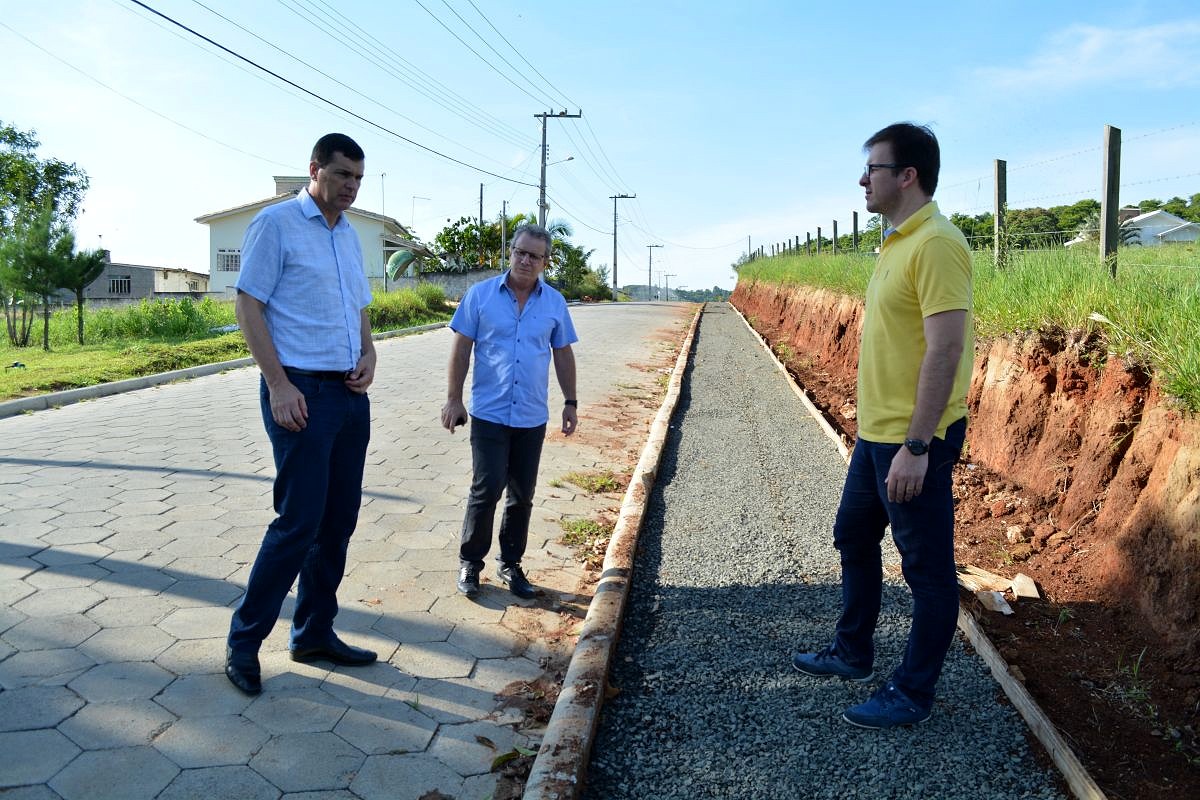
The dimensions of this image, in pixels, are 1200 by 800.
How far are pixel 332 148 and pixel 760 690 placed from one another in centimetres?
267

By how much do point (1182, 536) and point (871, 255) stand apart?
13.4 metres

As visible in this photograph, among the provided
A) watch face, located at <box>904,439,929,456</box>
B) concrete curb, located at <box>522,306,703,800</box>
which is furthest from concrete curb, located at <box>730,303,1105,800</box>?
concrete curb, located at <box>522,306,703,800</box>

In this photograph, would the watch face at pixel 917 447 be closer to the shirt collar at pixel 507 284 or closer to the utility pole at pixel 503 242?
the shirt collar at pixel 507 284

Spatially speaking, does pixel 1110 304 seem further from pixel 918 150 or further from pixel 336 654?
Answer: pixel 336 654

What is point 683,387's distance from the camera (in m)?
11.6

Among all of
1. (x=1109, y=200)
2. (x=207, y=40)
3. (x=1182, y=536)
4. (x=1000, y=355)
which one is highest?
(x=207, y=40)

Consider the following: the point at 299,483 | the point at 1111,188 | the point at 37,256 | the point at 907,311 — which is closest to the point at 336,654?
the point at 299,483

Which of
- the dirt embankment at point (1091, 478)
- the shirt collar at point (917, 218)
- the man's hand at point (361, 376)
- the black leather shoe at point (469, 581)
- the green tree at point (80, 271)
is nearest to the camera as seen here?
the shirt collar at point (917, 218)

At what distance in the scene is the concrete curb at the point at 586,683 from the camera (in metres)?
2.62

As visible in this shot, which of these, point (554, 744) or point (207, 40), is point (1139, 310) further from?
point (207, 40)

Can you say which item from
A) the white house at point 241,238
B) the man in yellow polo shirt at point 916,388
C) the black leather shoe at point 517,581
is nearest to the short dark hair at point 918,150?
the man in yellow polo shirt at point 916,388

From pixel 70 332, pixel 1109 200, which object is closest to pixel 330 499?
pixel 1109 200

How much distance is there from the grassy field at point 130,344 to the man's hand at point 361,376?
812 cm

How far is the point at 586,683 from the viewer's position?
3.19 meters
